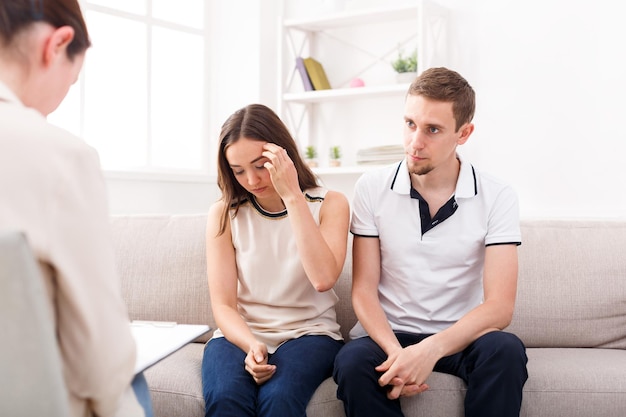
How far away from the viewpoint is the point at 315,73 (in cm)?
438

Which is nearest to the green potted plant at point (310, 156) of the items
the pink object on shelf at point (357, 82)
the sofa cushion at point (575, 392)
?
the pink object on shelf at point (357, 82)

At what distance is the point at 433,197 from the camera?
2.07 metres

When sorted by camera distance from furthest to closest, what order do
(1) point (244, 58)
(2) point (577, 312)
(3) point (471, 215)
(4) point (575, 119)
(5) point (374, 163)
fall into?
1. (1) point (244, 58)
2. (5) point (374, 163)
3. (4) point (575, 119)
4. (2) point (577, 312)
5. (3) point (471, 215)

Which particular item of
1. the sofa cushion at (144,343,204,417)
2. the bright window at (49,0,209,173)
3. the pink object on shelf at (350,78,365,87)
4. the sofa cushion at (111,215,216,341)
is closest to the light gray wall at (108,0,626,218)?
the bright window at (49,0,209,173)

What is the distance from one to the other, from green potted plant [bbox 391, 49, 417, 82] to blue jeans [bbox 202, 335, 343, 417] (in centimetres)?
245

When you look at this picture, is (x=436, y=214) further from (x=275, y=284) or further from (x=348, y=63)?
(x=348, y=63)

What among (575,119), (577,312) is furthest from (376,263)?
(575,119)

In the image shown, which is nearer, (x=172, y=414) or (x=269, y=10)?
(x=172, y=414)

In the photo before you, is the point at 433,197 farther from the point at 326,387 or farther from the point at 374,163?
the point at 374,163

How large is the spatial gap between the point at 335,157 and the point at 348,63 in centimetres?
59

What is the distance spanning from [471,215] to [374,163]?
2179 millimetres

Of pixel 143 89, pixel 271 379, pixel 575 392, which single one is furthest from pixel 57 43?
pixel 143 89

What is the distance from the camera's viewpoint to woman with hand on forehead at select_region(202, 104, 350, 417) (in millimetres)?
1841

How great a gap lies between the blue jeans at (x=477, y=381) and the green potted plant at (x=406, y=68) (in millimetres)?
2538
